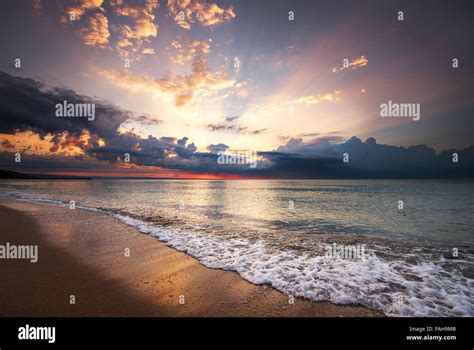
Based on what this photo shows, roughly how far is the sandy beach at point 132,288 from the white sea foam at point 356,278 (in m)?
0.45

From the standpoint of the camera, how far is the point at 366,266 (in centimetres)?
748

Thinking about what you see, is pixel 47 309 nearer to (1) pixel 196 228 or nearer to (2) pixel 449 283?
(1) pixel 196 228

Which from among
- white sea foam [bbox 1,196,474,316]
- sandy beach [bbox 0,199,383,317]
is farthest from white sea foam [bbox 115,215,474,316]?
sandy beach [bbox 0,199,383,317]

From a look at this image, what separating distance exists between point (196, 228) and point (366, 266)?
31.4 ft

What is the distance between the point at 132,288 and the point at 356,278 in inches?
266

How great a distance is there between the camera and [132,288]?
5.43 meters

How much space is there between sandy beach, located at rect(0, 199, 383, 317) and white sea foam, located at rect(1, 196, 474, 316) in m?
0.45
